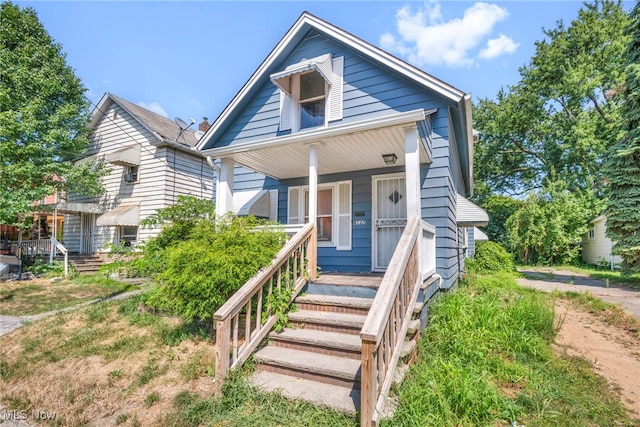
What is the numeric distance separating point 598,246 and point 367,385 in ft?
69.2

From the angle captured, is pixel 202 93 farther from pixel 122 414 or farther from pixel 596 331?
pixel 596 331

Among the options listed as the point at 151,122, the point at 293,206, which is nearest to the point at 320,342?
the point at 293,206

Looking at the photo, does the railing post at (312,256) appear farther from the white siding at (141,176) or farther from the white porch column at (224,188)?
the white siding at (141,176)

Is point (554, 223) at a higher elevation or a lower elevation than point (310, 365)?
higher

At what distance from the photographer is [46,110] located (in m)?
11.5

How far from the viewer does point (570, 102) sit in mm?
17594

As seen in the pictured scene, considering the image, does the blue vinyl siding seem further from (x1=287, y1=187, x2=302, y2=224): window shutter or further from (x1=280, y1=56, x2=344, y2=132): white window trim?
(x1=287, y1=187, x2=302, y2=224): window shutter

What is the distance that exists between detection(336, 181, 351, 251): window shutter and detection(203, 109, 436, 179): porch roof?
436 millimetres

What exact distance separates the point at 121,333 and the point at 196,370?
7.51 feet

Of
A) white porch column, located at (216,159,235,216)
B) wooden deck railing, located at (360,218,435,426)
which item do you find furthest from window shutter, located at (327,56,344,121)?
wooden deck railing, located at (360,218,435,426)

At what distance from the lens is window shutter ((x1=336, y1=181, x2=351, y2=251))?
6.96m

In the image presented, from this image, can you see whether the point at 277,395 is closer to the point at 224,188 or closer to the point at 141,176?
the point at 224,188

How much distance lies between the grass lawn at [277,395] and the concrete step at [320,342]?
20.6 inches

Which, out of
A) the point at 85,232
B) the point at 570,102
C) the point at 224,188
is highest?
the point at 570,102
